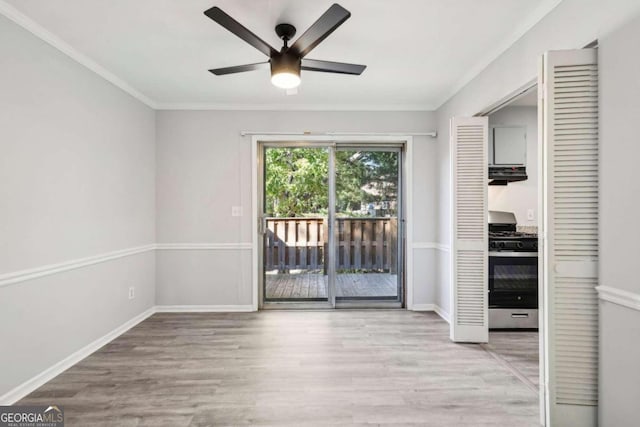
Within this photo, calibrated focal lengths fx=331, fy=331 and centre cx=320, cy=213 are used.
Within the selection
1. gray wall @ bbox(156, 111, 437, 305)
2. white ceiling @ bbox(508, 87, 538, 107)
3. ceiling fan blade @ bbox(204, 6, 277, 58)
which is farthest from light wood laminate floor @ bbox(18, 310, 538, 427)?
white ceiling @ bbox(508, 87, 538, 107)

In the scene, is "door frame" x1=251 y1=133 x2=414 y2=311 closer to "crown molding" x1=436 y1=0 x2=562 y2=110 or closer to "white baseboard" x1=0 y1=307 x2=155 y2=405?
"crown molding" x1=436 y1=0 x2=562 y2=110

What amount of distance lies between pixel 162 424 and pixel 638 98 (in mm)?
2937

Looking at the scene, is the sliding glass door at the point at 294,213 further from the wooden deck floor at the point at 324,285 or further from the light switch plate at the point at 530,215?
the light switch plate at the point at 530,215

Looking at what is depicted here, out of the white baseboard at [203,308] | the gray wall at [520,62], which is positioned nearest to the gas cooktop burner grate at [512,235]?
the gray wall at [520,62]

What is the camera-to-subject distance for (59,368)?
8.15 feet

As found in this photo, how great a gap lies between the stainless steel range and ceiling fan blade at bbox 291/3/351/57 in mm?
2695

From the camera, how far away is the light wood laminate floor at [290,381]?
1.97 m

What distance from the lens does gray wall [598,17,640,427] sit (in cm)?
152

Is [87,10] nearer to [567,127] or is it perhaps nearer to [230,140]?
[230,140]

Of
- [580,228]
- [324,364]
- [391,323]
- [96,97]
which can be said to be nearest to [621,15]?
[580,228]

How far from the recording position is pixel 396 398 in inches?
84.4

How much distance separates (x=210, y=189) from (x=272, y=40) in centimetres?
202

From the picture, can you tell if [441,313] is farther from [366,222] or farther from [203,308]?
[203,308]

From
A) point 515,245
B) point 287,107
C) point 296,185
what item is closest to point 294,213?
point 296,185
